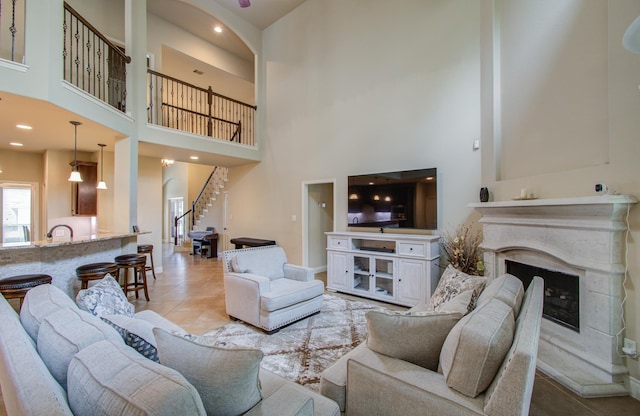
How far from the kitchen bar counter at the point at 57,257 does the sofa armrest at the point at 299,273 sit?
93.9 inches

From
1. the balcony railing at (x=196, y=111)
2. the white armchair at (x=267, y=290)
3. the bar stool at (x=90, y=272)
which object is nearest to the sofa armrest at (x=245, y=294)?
the white armchair at (x=267, y=290)

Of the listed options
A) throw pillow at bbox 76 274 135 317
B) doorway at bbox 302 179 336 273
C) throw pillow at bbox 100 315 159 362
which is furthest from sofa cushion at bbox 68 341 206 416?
doorway at bbox 302 179 336 273

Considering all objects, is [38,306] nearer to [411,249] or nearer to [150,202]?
[411,249]

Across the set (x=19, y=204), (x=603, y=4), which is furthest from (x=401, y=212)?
(x=19, y=204)

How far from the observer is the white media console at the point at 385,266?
385cm

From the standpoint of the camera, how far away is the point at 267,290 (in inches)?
127

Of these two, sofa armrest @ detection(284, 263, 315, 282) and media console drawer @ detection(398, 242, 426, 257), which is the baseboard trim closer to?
media console drawer @ detection(398, 242, 426, 257)

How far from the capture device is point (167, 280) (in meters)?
5.52

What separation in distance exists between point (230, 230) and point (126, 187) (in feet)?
11.2

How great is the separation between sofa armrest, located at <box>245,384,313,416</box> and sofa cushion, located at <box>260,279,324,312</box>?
6.22 ft

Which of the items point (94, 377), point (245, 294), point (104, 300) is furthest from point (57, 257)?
point (94, 377)

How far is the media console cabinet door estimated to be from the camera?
5624 millimetres

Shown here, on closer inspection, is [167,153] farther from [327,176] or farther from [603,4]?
[603,4]

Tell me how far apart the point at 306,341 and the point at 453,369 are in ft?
6.63
